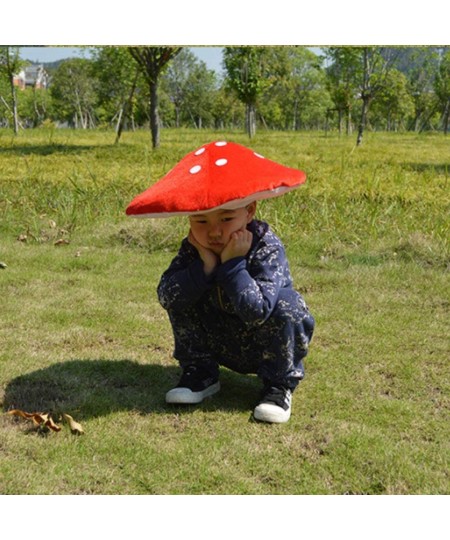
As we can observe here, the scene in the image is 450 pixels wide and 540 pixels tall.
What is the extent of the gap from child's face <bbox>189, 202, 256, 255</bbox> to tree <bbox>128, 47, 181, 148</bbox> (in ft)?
17.3

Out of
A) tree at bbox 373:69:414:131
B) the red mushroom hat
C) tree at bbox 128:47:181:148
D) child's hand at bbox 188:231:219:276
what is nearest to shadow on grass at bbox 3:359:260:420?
child's hand at bbox 188:231:219:276

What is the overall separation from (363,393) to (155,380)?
96cm

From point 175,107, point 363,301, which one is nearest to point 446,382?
point 363,301

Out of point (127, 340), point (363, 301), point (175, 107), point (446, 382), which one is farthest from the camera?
point (175, 107)

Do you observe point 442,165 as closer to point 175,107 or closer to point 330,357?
point 175,107

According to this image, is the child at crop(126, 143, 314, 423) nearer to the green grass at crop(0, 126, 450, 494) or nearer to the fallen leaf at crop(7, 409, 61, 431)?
the green grass at crop(0, 126, 450, 494)

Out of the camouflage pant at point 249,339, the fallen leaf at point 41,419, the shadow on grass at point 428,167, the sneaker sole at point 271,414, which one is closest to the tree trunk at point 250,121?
the shadow on grass at point 428,167

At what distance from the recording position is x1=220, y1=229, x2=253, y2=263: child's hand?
8.56ft

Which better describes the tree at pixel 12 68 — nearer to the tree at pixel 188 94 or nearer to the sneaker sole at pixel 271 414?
the tree at pixel 188 94

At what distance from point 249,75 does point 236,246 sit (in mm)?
8243

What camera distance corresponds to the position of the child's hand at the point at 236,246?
2609 millimetres

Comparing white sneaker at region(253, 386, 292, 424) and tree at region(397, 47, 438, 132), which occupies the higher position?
tree at region(397, 47, 438, 132)

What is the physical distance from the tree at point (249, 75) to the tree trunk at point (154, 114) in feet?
3.80
